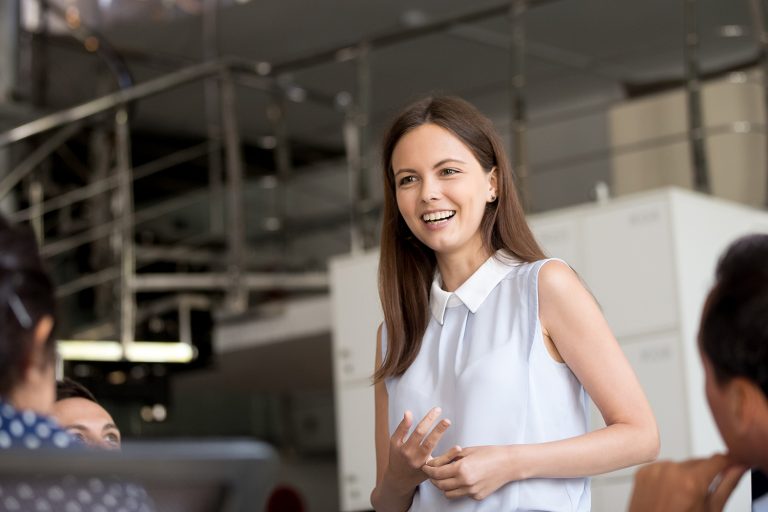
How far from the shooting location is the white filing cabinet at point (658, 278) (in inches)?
166

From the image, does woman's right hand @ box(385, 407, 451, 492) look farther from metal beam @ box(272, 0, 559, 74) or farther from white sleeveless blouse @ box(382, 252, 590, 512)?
metal beam @ box(272, 0, 559, 74)

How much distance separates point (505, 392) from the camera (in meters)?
1.84

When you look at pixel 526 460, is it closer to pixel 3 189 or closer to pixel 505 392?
pixel 505 392

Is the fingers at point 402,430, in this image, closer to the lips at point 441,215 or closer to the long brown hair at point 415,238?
the long brown hair at point 415,238

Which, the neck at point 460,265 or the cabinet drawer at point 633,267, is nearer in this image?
the neck at point 460,265

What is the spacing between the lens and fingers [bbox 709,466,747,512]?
3.80ft

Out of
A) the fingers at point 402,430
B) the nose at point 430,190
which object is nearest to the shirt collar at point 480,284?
the nose at point 430,190

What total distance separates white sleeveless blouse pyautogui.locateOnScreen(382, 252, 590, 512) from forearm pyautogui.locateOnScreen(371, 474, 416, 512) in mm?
18

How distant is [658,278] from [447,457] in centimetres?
278

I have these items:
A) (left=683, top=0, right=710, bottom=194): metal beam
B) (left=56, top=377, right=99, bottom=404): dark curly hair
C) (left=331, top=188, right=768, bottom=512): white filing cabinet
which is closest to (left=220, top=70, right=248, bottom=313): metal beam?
(left=331, top=188, right=768, bottom=512): white filing cabinet

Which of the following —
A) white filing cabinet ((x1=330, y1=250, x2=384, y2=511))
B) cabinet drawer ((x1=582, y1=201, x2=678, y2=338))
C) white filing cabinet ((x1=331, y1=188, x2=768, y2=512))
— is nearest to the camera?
white filing cabinet ((x1=331, y1=188, x2=768, y2=512))

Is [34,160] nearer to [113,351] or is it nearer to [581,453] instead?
[113,351]

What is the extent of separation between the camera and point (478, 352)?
6.23 ft

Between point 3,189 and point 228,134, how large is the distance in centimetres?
117
